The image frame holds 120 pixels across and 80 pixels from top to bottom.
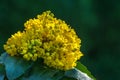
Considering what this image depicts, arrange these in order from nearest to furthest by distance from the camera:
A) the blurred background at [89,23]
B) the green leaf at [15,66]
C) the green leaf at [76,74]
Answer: the green leaf at [15,66], the green leaf at [76,74], the blurred background at [89,23]

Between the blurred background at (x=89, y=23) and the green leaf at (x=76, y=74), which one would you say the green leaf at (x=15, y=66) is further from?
the blurred background at (x=89, y=23)

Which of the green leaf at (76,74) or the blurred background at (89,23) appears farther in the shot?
the blurred background at (89,23)

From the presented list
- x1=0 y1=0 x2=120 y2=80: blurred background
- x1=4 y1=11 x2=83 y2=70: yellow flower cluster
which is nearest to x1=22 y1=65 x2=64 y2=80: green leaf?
x1=4 y1=11 x2=83 y2=70: yellow flower cluster

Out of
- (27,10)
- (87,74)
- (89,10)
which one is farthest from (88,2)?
(87,74)

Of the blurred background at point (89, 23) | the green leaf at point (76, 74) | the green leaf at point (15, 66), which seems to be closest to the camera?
the green leaf at point (15, 66)

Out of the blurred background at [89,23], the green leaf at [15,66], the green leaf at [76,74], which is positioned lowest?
the green leaf at [15,66]

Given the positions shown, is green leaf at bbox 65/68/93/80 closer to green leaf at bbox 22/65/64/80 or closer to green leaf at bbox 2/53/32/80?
green leaf at bbox 22/65/64/80

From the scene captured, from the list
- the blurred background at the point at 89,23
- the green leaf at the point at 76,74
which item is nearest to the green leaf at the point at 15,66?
the green leaf at the point at 76,74
